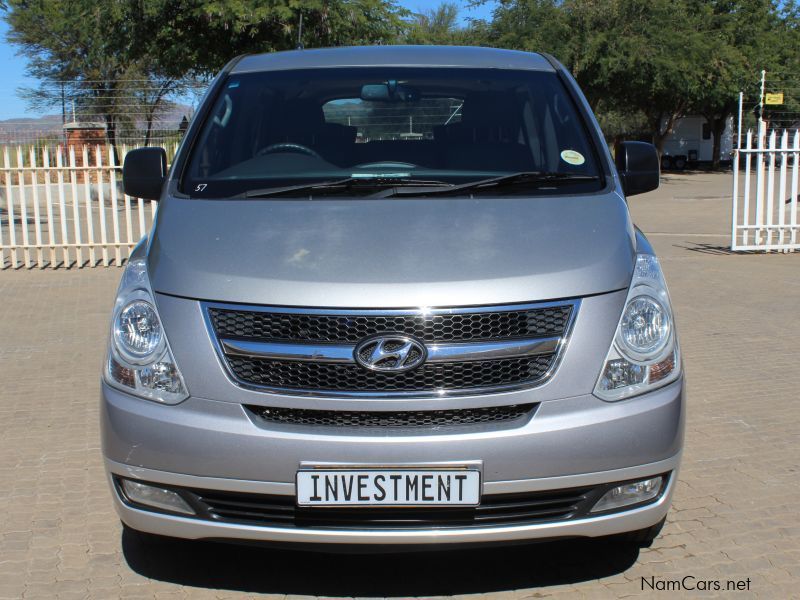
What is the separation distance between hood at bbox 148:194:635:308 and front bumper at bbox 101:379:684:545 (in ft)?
1.30

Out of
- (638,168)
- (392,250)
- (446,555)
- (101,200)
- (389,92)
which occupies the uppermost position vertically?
(389,92)

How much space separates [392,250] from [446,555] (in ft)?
4.18

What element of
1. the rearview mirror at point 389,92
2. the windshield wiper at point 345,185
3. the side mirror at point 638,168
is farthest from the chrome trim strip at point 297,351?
the side mirror at point 638,168

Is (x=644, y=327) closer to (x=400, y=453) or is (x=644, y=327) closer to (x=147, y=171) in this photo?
(x=400, y=453)

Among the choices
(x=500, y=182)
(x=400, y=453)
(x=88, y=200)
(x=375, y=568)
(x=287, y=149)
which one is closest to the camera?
(x=400, y=453)

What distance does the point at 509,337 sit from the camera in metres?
2.98

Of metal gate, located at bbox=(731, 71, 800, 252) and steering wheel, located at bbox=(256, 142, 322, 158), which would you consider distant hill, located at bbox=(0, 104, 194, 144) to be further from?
steering wheel, located at bbox=(256, 142, 322, 158)

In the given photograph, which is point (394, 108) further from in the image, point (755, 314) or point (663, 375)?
point (755, 314)

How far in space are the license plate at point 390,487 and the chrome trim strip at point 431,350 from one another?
1.15ft

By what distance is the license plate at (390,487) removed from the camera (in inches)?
113

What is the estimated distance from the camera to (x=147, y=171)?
4.32 m

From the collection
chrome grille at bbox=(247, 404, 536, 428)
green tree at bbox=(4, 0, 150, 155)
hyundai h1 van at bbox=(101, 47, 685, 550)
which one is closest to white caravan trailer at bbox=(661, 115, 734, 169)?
green tree at bbox=(4, 0, 150, 155)

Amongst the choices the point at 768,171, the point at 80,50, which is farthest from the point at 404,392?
the point at 80,50

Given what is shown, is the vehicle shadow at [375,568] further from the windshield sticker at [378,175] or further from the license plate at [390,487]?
the windshield sticker at [378,175]
